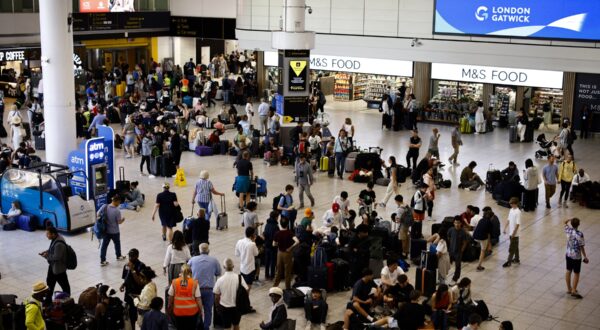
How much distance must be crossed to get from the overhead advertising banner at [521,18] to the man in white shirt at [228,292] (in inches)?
878

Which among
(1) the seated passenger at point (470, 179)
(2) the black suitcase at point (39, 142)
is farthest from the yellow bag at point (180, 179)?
Answer: (1) the seated passenger at point (470, 179)

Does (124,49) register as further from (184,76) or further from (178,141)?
(178,141)

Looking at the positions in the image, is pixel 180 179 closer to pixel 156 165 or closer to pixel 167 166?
pixel 167 166

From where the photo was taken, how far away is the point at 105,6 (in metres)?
43.9

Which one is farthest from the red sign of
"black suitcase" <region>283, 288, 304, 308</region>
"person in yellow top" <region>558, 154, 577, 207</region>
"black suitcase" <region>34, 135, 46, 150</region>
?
"black suitcase" <region>283, 288, 304, 308</region>

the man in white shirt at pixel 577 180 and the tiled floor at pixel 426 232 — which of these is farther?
the man in white shirt at pixel 577 180

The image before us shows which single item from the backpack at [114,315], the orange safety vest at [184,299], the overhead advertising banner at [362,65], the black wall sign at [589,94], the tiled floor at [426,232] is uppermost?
the overhead advertising banner at [362,65]

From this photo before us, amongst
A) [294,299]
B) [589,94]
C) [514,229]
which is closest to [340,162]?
[514,229]

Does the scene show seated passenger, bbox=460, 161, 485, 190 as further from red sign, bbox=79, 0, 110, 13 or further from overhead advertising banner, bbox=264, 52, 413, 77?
red sign, bbox=79, 0, 110, 13

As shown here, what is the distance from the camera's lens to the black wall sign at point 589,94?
109ft

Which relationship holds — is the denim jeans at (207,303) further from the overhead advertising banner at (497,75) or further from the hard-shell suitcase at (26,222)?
the overhead advertising banner at (497,75)

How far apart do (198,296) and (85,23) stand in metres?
33.6

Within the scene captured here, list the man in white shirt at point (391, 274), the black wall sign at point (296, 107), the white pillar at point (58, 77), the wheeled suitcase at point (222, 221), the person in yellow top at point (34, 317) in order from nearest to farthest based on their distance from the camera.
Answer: the person in yellow top at point (34, 317) → the man in white shirt at point (391, 274) → the wheeled suitcase at point (222, 221) → the white pillar at point (58, 77) → the black wall sign at point (296, 107)

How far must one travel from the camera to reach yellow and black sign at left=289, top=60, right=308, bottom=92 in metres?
30.2
